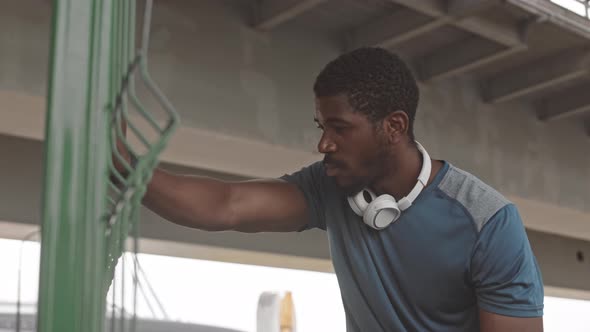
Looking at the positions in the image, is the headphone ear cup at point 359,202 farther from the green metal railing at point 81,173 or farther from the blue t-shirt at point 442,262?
the green metal railing at point 81,173

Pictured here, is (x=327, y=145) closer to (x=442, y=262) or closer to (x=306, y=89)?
(x=442, y=262)

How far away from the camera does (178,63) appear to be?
478cm

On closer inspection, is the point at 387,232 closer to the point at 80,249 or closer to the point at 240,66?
the point at 80,249

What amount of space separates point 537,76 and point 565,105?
0.78m

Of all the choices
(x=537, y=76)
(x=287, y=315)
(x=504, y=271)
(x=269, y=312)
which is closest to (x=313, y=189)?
(x=504, y=271)

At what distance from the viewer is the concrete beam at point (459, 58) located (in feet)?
18.4

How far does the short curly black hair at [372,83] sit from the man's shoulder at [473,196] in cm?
14

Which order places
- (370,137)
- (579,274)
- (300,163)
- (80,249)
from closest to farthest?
(80,249) → (370,137) → (300,163) → (579,274)

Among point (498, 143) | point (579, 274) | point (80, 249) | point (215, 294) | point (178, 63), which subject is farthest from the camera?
point (579, 274)

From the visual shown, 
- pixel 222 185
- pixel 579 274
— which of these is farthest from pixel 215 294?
pixel 222 185

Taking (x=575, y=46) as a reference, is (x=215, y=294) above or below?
below

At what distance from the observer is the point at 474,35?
5.65 m

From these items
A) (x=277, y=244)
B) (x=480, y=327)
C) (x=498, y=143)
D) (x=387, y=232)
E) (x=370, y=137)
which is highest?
(x=498, y=143)

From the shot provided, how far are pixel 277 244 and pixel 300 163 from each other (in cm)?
176
